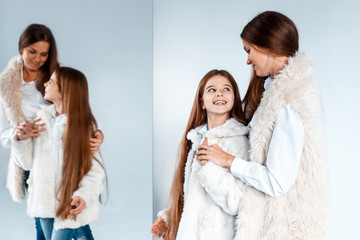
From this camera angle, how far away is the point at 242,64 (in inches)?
91.2

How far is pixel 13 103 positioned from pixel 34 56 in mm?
235

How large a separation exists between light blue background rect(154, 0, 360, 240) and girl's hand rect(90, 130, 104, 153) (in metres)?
0.40

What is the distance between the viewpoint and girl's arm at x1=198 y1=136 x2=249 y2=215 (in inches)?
61.7

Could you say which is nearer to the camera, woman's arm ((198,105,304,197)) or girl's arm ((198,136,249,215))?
woman's arm ((198,105,304,197))

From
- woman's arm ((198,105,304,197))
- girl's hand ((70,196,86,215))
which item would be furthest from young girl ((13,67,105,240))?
woman's arm ((198,105,304,197))

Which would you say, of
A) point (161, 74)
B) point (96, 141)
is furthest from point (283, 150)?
point (161, 74)

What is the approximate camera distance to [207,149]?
1.63 metres

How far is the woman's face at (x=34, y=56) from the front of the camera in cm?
181

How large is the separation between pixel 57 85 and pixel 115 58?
0.40m

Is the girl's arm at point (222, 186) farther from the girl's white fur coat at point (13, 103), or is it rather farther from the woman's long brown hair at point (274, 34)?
the girl's white fur coat at point (13, 103)

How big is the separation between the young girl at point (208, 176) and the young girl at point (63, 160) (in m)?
0.40

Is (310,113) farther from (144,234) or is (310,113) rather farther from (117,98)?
(144,234)

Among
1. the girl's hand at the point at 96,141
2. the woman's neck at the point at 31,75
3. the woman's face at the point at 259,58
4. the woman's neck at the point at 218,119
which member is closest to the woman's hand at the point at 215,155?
the woman's neck at the point at 218,119

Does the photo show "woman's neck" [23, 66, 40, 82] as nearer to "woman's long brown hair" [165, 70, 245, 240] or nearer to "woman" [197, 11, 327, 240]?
"woman's long brown hair" [165, 70, 245, 240]
